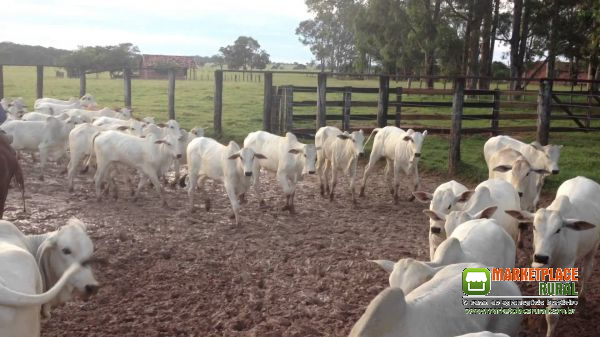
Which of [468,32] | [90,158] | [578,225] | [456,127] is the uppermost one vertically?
[468,32]

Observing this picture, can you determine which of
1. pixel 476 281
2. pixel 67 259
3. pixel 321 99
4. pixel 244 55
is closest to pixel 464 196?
pixel 476 281

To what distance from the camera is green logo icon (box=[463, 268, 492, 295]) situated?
3.78m

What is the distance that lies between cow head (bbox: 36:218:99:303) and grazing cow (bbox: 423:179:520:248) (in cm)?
338

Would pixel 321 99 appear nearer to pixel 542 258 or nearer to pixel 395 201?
pixel 395 201

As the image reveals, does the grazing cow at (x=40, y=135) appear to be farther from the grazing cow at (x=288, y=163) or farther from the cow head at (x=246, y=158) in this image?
the cow head at (x=246, y=158)

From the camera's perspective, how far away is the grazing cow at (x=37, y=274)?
3201 mm

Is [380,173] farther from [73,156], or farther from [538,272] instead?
[538,272]

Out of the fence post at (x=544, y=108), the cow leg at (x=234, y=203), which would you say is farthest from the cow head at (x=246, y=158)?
the fence post at (x=544, y=108)

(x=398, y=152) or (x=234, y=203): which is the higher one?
(x=398, y=152)

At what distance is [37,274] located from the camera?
3875 mm

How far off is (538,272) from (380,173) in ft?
26.2

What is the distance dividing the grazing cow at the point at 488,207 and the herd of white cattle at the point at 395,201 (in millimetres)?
13

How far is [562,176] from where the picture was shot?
35.8 ft

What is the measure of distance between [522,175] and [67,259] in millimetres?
6297
